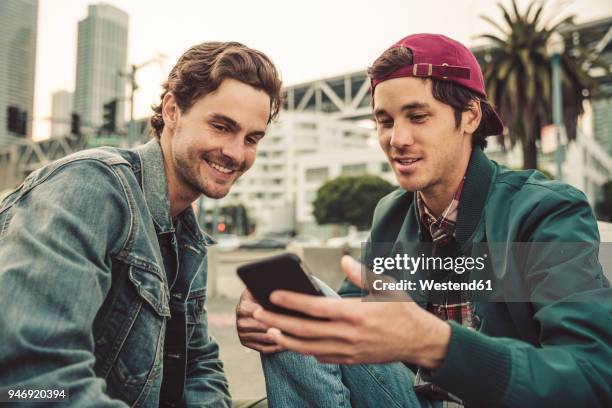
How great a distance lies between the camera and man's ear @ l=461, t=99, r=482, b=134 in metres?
2.17

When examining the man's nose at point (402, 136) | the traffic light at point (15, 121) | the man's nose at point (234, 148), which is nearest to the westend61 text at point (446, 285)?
the man's nose at point (402, 136)

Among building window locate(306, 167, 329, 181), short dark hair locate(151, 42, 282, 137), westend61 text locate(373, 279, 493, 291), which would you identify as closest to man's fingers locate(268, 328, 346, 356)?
westend61 text locate(373, 279, 493, 291)

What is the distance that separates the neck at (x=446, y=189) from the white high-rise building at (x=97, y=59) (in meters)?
27.4

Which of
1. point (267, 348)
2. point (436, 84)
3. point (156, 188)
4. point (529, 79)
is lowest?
point (267, 348)

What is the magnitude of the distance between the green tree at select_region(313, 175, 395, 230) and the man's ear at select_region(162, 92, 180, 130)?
154ft

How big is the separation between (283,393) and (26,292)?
3.27 ft

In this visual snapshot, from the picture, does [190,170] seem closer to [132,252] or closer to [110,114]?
[132,252]

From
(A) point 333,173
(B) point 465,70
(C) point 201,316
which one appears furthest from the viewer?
(A) point 333,173

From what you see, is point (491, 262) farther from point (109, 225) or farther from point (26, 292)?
point (26, 292)

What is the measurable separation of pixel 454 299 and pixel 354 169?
6738 centimetres

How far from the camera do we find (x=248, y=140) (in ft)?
7.71

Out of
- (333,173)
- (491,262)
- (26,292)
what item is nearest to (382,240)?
(491,262)

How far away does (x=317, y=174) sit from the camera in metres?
73.2

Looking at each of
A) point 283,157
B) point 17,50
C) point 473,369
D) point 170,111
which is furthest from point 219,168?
point 283,157
